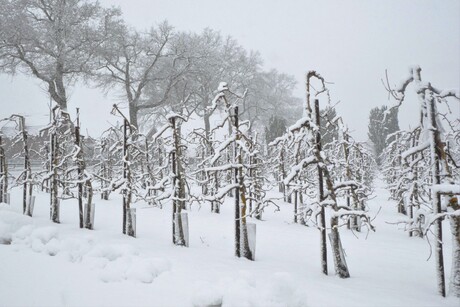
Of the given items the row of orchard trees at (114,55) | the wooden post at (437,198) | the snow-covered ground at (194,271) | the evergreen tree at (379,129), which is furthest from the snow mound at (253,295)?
the evergreen tree at (379,129)

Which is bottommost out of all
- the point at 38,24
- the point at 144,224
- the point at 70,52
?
the point at 144,224

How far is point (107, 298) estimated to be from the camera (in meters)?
4.48

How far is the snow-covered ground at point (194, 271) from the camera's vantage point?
4332 mm

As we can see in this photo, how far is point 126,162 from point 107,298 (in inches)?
178

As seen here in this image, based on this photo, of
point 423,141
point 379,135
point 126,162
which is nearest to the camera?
point 423,141

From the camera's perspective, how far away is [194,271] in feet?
17.5

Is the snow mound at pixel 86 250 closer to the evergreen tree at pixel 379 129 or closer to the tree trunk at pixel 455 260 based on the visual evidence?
the tree trunk at pixel 455 260

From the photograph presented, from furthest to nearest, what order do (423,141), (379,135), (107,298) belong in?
(379,135), (423,141), (107,298)

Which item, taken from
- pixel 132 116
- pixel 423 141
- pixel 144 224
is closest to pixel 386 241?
pixel 423 141

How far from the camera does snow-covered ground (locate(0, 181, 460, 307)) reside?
433 centimetres

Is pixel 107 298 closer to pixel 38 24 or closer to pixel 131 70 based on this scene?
pixel 38 24

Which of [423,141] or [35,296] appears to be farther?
[423,141]

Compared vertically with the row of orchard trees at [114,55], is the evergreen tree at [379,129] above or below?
below

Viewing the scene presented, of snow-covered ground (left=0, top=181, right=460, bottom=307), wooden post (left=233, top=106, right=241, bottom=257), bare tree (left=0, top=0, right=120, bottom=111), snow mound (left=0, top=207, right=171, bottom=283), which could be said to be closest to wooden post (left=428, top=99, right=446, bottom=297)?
snow-covered ground (left=0, top=181, right=460, bottom=307)
